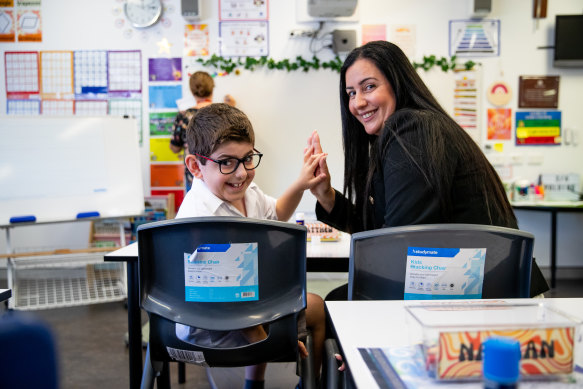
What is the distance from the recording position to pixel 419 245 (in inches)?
34.3

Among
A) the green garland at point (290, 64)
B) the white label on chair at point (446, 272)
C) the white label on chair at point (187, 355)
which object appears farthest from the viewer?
the green garland at point (290, 64)

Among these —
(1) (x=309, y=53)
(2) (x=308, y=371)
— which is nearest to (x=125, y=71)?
(1) (x=309, y=53)

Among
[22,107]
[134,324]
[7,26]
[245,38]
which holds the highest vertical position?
[7,26]

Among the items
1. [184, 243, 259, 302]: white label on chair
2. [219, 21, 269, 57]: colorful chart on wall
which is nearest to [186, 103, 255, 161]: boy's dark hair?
[184, 243, 259, 302]: white label on chair

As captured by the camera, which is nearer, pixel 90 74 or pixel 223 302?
pixel 223 302

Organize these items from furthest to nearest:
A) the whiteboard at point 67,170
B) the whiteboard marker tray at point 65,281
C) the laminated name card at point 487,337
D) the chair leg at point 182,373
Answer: the whiteboard marker tray at point 65,281, the whiteboard at point 67,170, the chair leg at point 182,373, the laminated name card at point 487,337

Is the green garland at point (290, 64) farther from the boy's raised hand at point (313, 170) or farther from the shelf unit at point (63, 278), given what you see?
the boy's raised hand at point (313, 170)

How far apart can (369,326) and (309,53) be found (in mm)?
3490

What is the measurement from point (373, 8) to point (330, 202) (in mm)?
2857

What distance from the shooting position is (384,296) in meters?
0.93

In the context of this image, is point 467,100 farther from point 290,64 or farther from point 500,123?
point 290,64

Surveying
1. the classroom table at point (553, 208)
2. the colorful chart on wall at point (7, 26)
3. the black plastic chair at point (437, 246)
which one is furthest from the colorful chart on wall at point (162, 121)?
the black plastic chair at point (437, 246)

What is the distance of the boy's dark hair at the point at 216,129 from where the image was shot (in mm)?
1416

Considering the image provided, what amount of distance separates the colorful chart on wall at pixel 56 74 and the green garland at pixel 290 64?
1200 mm
